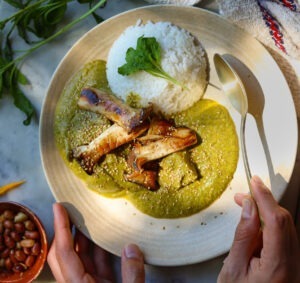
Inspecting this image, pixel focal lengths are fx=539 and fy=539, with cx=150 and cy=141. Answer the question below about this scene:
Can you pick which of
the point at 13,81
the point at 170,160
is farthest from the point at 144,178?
the point at 13,81

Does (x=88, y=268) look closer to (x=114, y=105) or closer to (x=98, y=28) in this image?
(x=114, y=105)

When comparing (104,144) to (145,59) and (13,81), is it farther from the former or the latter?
(13,81)

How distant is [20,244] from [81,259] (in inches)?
13.1

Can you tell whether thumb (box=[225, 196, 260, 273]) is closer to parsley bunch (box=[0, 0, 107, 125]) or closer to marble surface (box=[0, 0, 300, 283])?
marble surface (box=[0, 0, 300, 283])

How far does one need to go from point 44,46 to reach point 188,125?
92cm

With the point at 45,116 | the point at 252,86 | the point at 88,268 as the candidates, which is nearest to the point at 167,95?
the point at 252,86

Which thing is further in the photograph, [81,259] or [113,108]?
[81,259]

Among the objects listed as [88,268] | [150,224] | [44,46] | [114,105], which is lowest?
[88,268]

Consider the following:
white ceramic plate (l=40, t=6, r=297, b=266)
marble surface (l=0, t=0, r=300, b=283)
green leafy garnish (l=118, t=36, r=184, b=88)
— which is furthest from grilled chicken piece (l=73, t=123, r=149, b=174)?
marble surface (l=0, t=0, r=300, b=283)

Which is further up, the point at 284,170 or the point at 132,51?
the point at 132,51

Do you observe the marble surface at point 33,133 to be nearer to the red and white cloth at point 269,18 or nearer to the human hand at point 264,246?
the red and white cloth at point 269,18

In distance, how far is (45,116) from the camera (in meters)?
2.82

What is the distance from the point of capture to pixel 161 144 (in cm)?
271

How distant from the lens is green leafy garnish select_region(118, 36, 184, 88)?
2.67 m
